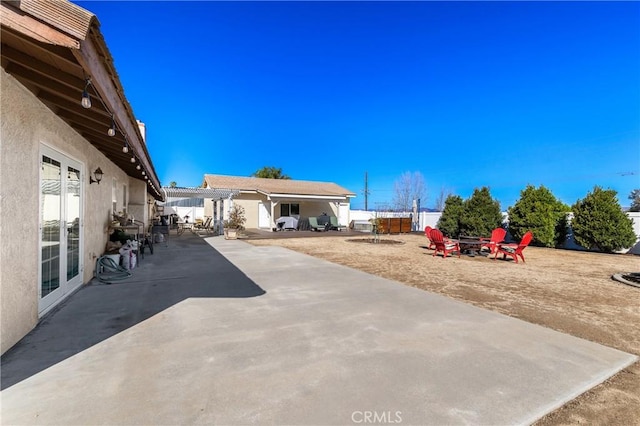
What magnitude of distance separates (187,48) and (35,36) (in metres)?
14.7

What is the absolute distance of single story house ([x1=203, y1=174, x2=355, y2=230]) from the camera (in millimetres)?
22484

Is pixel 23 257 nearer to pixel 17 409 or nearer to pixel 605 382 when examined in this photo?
pixel 17 409

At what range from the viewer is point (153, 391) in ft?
7.84

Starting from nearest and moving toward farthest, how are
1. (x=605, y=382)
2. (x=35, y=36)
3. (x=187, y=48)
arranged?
1. (x=35, y=36)
2. (x=605, y=382)
3. (x=187, y=48)

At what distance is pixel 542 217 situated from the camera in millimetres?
14555

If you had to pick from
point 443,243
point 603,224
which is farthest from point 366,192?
point 443,243

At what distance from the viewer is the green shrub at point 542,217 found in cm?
1457

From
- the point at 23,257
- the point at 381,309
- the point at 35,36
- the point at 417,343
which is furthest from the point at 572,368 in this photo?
the point at 23,257

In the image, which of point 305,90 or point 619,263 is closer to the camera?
point 619,263

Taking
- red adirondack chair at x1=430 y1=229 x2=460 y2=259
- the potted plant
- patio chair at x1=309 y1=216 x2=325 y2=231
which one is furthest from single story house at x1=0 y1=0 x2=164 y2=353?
patio chair at x1=309 y1=216 x2=325 y2=231

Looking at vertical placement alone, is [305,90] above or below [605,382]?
above

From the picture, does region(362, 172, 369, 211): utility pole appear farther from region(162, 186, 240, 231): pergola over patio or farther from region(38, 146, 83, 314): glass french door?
region(38, 146, 83, 314): glass french door

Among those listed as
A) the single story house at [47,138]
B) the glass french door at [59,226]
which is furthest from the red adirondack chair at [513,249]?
the glass french door at [59,226]

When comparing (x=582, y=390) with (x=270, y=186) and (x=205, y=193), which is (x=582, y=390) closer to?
(x=205, y=193)
